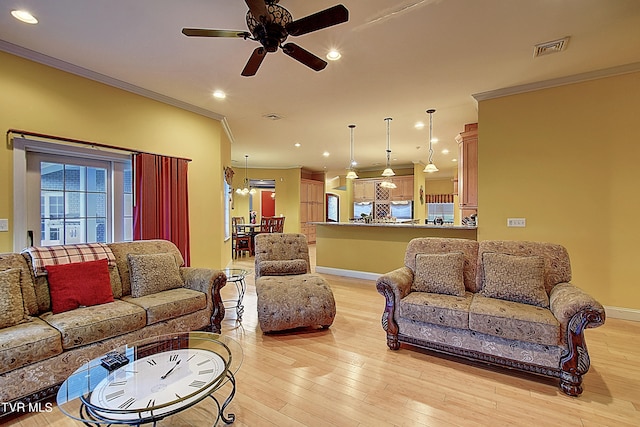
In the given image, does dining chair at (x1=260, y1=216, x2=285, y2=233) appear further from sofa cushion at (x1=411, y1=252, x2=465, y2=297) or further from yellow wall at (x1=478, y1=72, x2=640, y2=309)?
sofa cushion at (x1=411, y1=252, x2=465, y2=297)

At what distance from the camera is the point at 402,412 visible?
6.10ft

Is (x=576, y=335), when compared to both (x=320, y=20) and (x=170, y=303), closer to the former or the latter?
(x=320, y=20)

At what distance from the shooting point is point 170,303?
2633 mm

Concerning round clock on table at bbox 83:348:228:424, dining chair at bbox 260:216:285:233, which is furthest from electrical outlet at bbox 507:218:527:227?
dining chair at bbox 260:216:285:233

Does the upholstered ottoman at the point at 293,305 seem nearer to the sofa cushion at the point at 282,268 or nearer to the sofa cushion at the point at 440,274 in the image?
the sofa cushion at the point at 282,268

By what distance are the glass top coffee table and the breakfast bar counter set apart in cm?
366

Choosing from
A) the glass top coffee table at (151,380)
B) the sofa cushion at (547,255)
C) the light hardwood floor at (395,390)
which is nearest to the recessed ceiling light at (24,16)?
the glass top coffee table at (151,380)

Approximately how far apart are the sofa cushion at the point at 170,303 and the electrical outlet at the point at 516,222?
155 inches

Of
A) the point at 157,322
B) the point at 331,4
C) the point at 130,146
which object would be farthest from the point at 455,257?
the point at 130,146

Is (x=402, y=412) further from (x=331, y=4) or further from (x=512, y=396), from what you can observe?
(x=331, y=4)

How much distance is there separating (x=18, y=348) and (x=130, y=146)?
2669 mm

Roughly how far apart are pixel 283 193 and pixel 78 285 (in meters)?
8.15

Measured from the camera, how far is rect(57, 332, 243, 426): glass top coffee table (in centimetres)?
137

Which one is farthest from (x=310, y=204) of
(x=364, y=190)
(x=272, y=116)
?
(x=272, y=116)
